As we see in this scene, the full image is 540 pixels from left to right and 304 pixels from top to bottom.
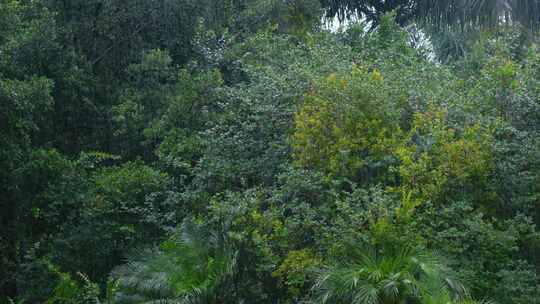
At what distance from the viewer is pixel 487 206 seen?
38.0ft

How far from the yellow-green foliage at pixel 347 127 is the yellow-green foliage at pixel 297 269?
1458 millimetres

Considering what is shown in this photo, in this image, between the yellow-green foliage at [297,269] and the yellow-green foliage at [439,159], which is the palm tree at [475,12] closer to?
the yellow-green foliage at [439,159]

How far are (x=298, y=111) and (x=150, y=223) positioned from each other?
320 cm

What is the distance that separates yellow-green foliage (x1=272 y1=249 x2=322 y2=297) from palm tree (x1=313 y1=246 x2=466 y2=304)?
41cm

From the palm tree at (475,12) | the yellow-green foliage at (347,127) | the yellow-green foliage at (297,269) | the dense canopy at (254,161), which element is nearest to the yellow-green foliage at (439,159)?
the dense canopy at (254,161)

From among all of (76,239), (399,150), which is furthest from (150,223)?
(399,150)

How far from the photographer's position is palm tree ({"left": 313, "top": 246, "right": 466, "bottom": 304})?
30.0ft

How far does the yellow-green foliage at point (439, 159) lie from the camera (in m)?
10.8

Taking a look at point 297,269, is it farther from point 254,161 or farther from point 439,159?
point 254,161

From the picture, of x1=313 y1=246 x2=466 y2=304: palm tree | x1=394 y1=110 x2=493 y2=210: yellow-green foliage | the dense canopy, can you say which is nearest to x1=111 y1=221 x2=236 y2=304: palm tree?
the dense canopy

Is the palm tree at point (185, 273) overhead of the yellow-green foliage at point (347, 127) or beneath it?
beneath

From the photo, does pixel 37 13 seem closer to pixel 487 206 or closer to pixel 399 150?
pixel 399 150

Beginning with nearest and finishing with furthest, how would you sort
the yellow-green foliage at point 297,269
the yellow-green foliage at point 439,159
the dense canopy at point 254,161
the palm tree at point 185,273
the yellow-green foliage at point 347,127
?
the yellow-green foliage at point 297,269 → the dense canopy at point 254,161 → the palm tree at point 185,273 → the yellow-green foliage at point 439,159 → the yellow-green foliage at point 347,127

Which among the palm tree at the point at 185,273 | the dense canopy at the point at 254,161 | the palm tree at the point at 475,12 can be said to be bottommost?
the palm tree at the point at 185,273
